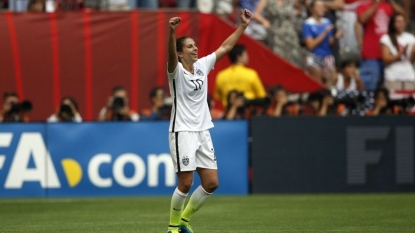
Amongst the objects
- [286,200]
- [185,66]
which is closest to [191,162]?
[185,66]

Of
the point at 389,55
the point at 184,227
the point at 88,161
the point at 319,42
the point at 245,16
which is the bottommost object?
the point at 88,161

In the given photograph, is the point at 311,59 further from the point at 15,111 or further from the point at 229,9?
the point at 15,111

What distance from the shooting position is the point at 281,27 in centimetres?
2102

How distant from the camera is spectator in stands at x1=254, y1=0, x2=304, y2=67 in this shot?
2095cm

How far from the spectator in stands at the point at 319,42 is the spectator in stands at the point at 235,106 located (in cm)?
306

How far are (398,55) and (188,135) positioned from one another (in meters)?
9.98

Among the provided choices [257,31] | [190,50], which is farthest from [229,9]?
[190,50]

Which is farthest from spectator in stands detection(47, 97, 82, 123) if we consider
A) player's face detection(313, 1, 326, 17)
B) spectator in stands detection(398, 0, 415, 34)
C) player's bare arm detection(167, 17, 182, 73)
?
spectator in stands detection(398, 0, 415, 34)

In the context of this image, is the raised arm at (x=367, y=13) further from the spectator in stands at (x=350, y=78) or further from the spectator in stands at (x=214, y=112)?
the spectator in stands at (x=214, y=112)

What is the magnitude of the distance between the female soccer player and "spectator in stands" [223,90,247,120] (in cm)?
670

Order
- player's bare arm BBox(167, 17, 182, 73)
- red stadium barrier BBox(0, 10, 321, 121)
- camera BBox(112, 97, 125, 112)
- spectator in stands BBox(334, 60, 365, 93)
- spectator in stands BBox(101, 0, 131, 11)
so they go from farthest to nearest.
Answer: spectator in stands BBox(101, 0, 131, 11)
red stadium barrier BBox(0, 10, 321, 121)
spectator in stands BBox(334, 60, 365, 93)
camera BBox(112, 97, 125, 112)
player's bare arm BBox(167, 17, 182, 73)

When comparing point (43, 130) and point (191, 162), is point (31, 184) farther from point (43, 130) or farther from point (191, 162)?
point (191, 162)

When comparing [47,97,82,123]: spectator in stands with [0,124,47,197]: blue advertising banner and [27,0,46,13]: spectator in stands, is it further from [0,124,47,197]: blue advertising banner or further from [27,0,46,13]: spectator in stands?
[27,0,46,13]: spectator in stands

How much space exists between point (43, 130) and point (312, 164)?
468cm
